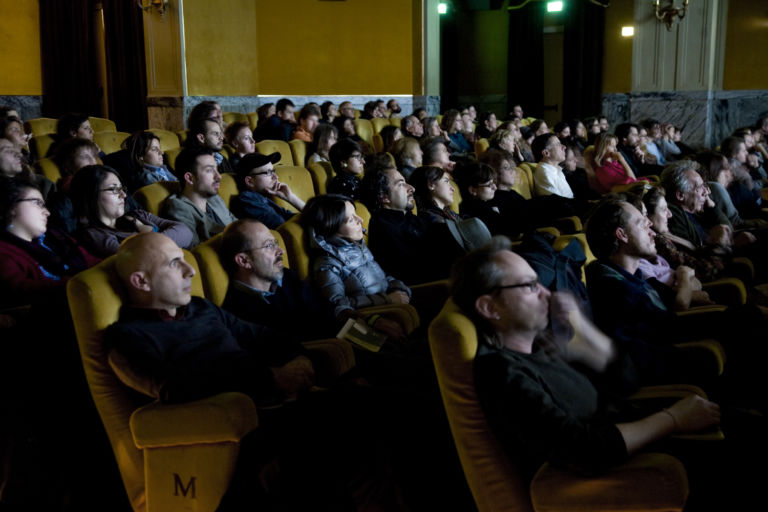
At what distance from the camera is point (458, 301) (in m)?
1.82

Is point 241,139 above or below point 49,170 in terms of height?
above

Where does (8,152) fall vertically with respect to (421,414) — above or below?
above

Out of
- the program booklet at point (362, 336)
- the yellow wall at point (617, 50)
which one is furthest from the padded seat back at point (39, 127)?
the yellow wall at point (617, 50)

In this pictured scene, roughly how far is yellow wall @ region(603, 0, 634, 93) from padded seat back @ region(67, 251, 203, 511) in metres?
10.4

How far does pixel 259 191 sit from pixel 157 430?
2.33 metres

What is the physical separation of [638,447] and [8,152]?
3.10 meters

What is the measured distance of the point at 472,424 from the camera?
166cm

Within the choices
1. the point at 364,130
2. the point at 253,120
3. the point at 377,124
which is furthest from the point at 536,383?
the point at 253,120

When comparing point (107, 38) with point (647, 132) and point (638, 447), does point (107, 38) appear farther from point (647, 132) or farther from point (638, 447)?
point (638, 447)

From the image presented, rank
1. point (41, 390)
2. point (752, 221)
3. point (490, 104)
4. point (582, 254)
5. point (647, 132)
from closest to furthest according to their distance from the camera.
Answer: point (41, 390)
point (582, 254)
point (752, 221)
point (647, 132)
point (490, 104)

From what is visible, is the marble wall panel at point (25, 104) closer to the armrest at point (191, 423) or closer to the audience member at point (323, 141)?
the audience member at point (323, 141)

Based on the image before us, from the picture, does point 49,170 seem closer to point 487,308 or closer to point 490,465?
point 487,308

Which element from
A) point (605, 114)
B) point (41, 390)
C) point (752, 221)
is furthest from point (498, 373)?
point (605, 114)

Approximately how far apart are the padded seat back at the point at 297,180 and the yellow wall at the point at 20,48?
790 centimetres
